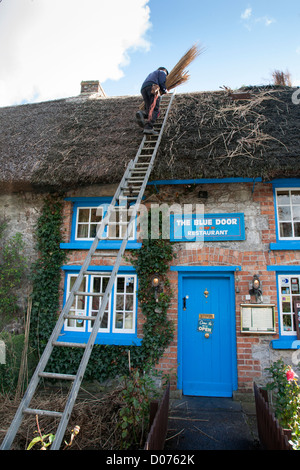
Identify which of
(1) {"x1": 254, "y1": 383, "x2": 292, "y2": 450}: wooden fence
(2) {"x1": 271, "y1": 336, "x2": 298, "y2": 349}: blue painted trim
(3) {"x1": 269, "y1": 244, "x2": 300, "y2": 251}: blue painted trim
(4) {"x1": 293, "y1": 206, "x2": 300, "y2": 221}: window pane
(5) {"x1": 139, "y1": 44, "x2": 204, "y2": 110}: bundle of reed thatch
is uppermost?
(5) {"x1": 139, "y1": 44, "x2": 204, "y2": 110}: bundle of reed thatch

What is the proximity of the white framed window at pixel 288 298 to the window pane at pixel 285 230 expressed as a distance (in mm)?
739

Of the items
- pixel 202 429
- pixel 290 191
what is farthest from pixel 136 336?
pixel 290 191

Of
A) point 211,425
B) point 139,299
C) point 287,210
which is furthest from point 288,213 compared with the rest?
point 211,425

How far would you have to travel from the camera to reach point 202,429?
13.7ft

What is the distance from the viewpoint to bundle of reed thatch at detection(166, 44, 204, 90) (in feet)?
23.7

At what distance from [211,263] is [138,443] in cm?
304

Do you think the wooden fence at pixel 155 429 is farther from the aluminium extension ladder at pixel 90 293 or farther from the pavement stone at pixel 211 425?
the aluminium extension ladder at pixel 90 293

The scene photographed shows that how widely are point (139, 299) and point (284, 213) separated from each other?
3.07 metres

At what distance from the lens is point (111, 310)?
5758 millimetres

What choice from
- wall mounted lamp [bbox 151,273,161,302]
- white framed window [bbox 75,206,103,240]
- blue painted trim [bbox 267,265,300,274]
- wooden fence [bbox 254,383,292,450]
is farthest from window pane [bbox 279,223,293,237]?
white framed window [bbox 75,206,103,240]

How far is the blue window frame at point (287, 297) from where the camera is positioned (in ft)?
17.3

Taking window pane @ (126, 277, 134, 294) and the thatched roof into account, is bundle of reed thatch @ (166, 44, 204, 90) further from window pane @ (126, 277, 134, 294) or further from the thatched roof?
window pane @ (126, 277, 134, 294)

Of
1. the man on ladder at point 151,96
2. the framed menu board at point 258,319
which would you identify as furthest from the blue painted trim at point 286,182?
the man on ladder at point 151,96

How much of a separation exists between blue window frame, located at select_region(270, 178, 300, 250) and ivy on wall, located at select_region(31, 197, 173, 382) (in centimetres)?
203
